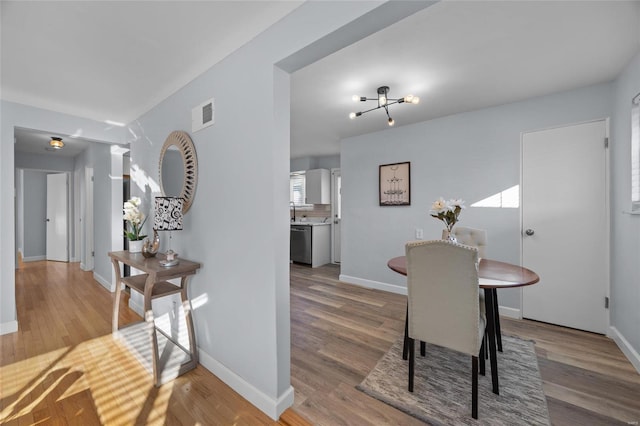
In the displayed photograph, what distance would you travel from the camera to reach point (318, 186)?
19.2ft

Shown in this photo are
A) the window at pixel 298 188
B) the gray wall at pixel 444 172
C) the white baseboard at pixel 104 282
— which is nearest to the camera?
the gray wall at pixel 444 172

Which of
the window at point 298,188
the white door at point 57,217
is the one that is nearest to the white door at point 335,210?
the window at point 298,188

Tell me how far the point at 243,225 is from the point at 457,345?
5.09 ft

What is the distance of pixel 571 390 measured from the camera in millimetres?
1773

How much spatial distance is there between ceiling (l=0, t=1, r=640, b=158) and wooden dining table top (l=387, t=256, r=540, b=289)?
1656mm

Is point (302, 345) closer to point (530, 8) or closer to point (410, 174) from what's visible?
point (410, 174)

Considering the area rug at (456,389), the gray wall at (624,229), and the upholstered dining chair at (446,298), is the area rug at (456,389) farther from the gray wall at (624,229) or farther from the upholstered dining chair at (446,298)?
the gray wall at (624,229)

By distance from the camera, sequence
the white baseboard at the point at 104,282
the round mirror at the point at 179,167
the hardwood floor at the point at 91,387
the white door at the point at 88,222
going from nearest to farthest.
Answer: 1. the hardwood floor at the point at 91,387
2. the round mirror at the point at 179,167
3. the white baseboard at the point at 104,282
4. the white door at the point at 88,222

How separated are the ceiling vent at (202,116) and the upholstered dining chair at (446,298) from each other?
5.74 feet

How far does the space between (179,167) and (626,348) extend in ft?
13.3

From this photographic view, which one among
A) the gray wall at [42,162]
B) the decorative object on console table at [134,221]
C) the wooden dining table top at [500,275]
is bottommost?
the wooden dining table top at [500,275]

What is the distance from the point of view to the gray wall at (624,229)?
2018mm

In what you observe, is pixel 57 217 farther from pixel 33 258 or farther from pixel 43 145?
pixel 43 145

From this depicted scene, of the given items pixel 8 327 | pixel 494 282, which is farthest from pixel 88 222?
pixel 494 282
